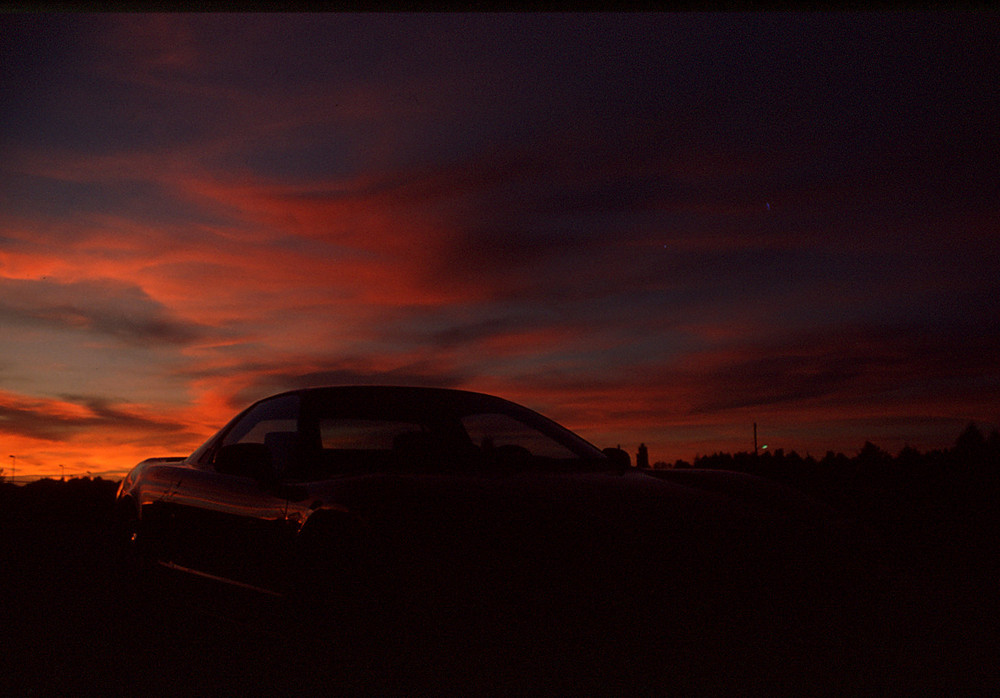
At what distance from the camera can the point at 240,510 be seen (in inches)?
187

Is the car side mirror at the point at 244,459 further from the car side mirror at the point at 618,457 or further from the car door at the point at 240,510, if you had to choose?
the car side mirror at the point at 618,457

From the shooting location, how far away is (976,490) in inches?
534

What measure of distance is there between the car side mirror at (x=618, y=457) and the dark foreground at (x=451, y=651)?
146cm

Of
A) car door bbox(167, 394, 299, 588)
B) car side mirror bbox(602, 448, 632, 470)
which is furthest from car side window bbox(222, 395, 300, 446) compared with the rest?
car side mirror bbox(602, 448, 632, 470)

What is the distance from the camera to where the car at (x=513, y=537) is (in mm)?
3090

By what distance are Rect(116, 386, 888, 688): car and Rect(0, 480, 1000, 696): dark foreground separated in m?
0.03

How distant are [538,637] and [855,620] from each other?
111 centimetres

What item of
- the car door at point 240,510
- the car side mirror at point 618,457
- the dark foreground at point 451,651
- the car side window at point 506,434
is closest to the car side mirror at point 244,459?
the car door at point 240,510

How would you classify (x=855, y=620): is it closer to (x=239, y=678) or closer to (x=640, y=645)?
(x=640, y=645)

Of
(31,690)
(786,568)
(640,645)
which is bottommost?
(31,690)

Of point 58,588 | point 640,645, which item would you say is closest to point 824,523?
point 640,645

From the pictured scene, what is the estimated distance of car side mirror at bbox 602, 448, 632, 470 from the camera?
4.97m

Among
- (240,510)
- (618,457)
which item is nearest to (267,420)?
(240,510)

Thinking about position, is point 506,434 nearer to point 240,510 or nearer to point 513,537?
point 240,510
